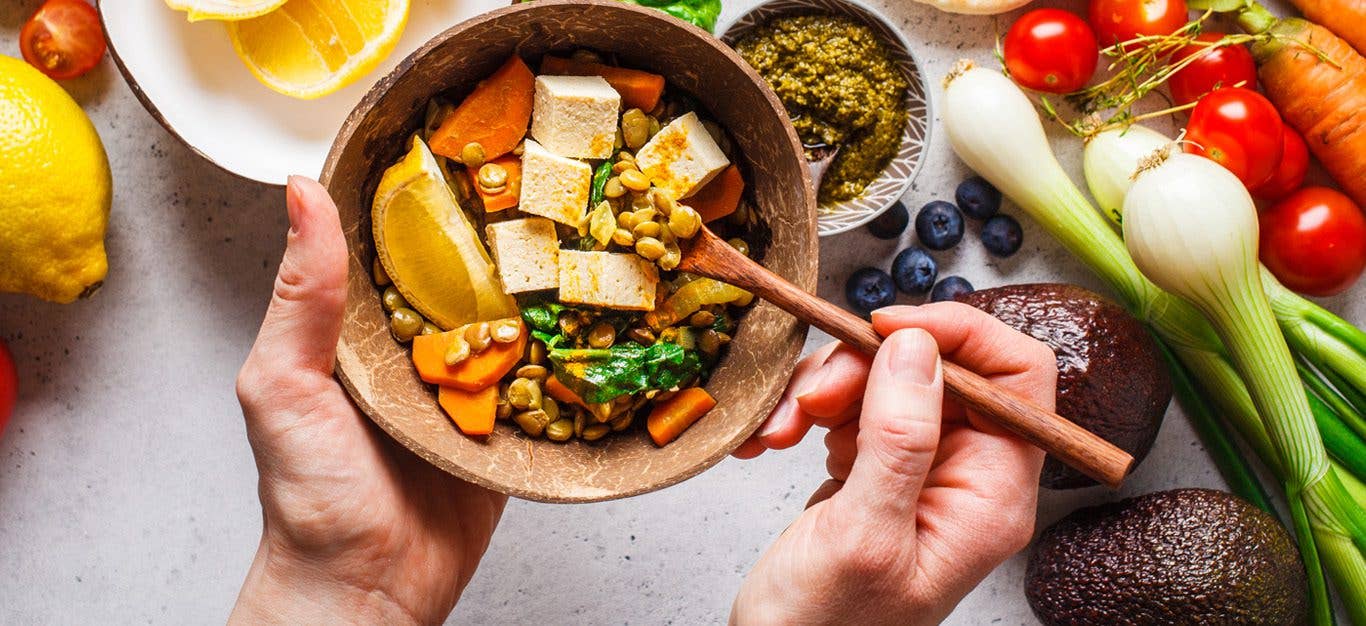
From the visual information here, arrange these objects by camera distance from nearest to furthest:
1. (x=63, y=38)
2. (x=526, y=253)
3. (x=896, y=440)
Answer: (x=896, y=440) < (x=526, y=253) < (x=63, y=38)

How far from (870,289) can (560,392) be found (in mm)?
839

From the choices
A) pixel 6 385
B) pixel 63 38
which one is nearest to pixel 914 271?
pixel 63 38

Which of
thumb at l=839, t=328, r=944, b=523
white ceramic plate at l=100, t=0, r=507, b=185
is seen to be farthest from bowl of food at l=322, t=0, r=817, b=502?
white ceramic plate at l=100, t=0, r=507, b=185

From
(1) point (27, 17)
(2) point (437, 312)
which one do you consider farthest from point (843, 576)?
(1) point (27, 17)

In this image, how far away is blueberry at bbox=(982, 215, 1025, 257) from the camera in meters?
2.45

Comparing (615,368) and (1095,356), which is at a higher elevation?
(615,368)

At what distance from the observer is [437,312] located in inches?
75.9

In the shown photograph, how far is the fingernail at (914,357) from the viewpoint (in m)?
1.67

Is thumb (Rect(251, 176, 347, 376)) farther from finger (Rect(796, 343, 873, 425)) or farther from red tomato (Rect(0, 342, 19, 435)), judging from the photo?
red tomato (Rect(0, 342, 19, 435))

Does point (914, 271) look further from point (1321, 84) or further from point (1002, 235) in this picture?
point (1321, 84)

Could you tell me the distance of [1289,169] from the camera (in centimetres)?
244

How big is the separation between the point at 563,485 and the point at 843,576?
520 mm

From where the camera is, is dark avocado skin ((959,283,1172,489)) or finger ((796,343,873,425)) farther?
dark avocado skin ((959,283,1172,489))

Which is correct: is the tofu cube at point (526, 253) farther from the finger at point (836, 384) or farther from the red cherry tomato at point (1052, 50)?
the red cherry tomato at point (1052, 50)
